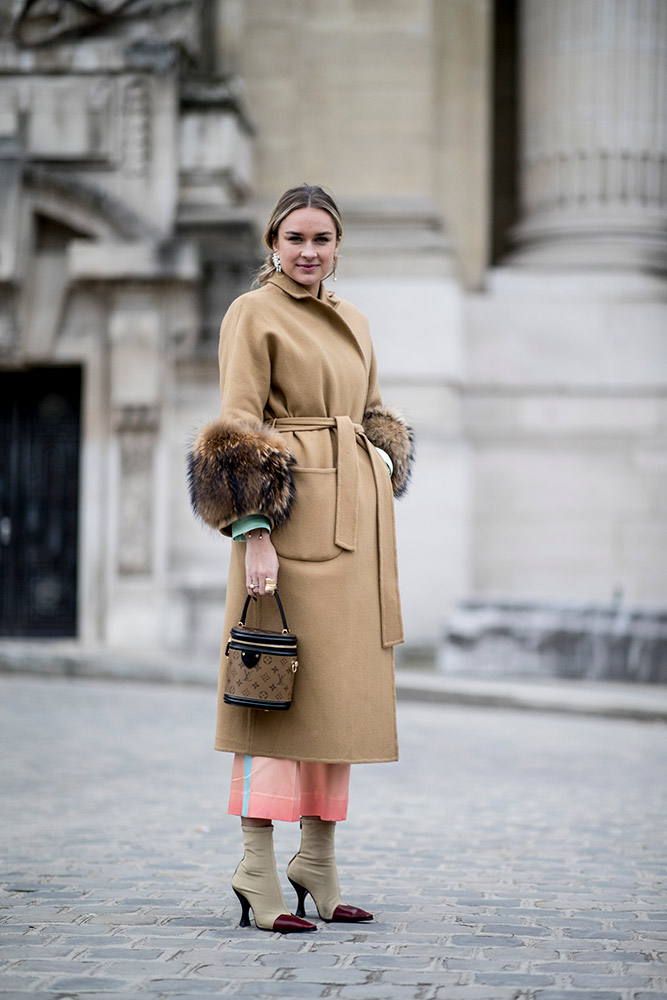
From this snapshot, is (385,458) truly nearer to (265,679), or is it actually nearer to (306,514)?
(306,514)

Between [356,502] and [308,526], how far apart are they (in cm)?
15

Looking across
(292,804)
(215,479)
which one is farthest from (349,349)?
(292,804)

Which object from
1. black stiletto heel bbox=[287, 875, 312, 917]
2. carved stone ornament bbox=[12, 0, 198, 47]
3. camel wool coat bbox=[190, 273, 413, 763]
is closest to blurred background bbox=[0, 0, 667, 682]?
carved stone ornament bbox=[12, 0, 198, 47]

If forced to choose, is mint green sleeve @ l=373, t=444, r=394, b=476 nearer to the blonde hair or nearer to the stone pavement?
the blonde hair

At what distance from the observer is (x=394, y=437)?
4.29m

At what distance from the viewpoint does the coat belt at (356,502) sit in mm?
3904

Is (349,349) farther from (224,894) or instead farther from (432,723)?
(432,723)

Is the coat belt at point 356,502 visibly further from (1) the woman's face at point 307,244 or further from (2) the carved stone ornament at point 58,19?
(2) the carved stone ornament at point 58,19

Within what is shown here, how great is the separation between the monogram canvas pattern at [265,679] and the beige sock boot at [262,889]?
0.39 metres

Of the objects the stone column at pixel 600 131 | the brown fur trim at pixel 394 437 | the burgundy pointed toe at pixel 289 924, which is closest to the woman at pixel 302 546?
the burgundy pointed toe at pixel 289 924

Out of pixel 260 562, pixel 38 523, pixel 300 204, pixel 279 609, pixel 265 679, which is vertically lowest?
pixel 265 679

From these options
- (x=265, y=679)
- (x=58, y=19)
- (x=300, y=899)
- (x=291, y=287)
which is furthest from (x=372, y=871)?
(x=58, y=19)

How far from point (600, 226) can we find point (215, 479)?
10.7 m

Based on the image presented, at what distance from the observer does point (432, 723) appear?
9289mm
